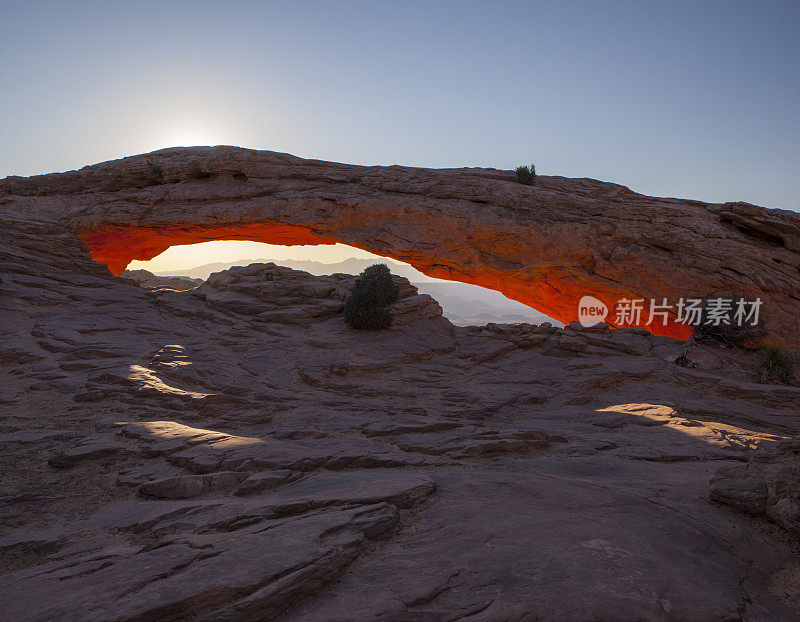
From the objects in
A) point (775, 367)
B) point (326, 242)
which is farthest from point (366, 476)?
point (326, 242)

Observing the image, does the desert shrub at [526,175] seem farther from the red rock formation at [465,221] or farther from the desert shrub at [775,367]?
the desert shrub at [775,367]

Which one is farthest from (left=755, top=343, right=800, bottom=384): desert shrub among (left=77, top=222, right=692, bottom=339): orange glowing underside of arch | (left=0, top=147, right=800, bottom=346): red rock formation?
(left=77, top=222, right=692, bottom=339): orange glowing underside of arch

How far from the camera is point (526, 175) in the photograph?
2389 centimetres

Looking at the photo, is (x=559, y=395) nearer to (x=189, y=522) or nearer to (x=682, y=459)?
(x=682, y=459)

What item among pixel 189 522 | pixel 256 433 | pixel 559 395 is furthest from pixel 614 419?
pixel 189 522

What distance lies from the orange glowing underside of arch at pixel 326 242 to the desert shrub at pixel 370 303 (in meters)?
6.68

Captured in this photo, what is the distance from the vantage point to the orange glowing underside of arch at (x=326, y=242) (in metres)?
23.1

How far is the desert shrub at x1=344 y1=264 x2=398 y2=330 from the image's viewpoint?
16109mm

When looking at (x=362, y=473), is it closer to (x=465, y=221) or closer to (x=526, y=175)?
(x=465, y=221)

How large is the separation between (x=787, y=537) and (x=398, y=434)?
19.3 ft

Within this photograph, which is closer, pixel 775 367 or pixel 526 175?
pixel 775 367

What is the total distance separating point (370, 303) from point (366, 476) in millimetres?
10482

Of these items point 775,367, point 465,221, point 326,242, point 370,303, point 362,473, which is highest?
point 465,221

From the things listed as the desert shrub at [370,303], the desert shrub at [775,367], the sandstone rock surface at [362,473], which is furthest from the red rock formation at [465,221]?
the sandstone rock surface at [362,473]
